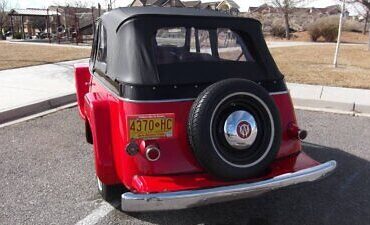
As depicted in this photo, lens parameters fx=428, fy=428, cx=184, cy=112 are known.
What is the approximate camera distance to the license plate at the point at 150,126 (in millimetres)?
3148

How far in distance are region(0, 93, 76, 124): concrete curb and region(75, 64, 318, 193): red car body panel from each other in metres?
3.97

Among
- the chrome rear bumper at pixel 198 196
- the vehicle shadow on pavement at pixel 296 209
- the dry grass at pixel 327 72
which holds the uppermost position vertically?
the chrome rear bumper at pixel 198 196

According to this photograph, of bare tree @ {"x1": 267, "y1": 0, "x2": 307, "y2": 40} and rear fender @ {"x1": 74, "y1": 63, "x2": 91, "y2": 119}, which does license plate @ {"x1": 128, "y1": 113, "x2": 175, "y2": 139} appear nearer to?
rear fender @ {"x1": 74, "y1": 63, "x2": 91, "y2": 119}

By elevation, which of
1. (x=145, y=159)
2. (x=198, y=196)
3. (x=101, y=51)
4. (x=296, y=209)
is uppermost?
(x=101, y=51)

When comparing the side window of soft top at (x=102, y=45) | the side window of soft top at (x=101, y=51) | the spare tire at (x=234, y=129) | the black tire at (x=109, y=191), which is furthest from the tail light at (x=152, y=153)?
the side window of soft top at (x=102, y=45)

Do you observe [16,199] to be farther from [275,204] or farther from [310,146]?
[310,146]

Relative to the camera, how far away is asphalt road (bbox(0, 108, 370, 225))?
3631mm

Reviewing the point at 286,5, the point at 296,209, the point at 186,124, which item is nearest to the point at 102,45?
the point at 186,124

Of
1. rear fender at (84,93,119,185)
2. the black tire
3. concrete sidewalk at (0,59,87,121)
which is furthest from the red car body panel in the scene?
concrete sidewalk at (0,59,87,121)

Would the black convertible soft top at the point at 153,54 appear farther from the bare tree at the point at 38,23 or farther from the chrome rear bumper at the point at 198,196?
the bare tree at the point at 38,23

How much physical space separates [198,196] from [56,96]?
6.00 metres

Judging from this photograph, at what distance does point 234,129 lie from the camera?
324 cm

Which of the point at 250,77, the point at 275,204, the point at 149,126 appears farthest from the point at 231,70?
the point at 275,204

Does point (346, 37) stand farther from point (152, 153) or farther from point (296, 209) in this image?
point (152, 153)
